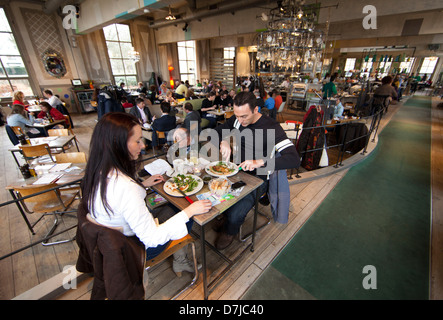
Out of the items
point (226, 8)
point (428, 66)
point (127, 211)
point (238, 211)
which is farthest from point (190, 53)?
point (428, 66)

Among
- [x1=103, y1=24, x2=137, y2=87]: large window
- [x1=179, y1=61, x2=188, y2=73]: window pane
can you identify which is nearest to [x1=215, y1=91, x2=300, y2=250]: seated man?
[x1=103, y1=24, x2=137, y2=87]: large window

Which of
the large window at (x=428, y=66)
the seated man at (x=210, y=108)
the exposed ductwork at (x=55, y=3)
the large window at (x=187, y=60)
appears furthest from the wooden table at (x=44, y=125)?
the large window at (x=428, y=66)

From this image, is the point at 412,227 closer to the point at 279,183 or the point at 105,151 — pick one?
the point at 279,183

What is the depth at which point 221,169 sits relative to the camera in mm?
1824

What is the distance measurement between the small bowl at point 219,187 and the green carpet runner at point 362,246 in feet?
3.49

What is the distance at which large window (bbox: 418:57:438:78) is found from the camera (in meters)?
17.8

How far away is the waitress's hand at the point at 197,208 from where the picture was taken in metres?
1.30

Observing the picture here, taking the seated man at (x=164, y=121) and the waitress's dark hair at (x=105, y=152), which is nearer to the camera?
the waitress's dark hair at (x=105, y=152)

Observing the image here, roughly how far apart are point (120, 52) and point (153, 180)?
13.0 metres

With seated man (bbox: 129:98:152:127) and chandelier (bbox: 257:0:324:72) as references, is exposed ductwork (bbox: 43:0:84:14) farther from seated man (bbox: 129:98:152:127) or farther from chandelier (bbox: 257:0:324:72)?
chandelier (bbox: 257:0:324:72)

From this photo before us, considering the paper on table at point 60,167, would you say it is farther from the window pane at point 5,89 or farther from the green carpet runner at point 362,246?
the window pane at point 5,89
